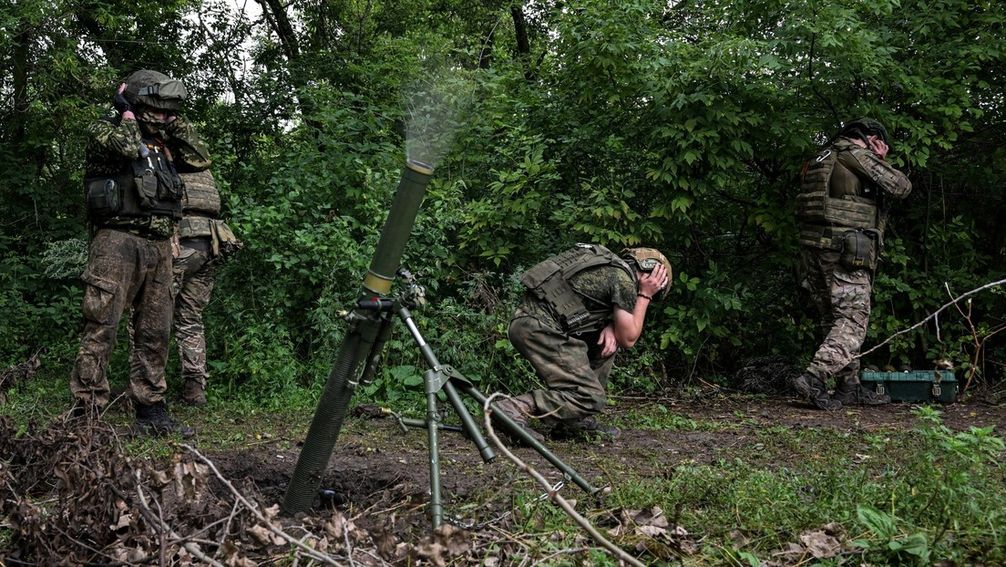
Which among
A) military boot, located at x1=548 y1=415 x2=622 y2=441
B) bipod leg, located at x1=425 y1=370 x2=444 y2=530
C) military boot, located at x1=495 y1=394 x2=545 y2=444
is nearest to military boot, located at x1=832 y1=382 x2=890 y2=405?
military boot, located at x1=548 y1=415 x2=622 y2=441

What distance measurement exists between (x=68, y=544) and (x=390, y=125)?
611 cm

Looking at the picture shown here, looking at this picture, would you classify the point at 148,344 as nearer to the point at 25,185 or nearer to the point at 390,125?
the point at 390,125

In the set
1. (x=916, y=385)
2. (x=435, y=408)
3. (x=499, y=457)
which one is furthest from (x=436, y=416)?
(x=916, y=385)

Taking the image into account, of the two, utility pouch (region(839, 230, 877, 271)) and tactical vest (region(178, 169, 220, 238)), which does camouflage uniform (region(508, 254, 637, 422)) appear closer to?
tactical vest (region(178, 169, 220, 238))

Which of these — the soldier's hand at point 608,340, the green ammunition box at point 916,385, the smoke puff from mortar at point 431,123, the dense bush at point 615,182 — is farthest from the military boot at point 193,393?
the green ammunition box at point 916,385

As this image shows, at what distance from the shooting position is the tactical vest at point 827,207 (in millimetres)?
7051

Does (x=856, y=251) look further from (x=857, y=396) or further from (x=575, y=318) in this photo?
(x=575, y=318)

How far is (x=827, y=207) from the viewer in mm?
7062

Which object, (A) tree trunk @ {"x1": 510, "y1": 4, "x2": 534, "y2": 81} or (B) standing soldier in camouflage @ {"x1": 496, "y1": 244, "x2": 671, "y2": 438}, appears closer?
(B) standing soldier in camouflage @ {"x1": 496, "y1": 244, "x2": 671, "y2": 438}

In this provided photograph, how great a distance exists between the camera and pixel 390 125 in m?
8.48

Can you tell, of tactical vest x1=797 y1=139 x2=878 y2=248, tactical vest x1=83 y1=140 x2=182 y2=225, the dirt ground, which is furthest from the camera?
tactical vest x1=797 y1=139 x2=878 y2=248

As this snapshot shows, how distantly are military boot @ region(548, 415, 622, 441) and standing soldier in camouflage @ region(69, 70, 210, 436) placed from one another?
2.25m

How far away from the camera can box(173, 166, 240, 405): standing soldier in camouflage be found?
6.43 meters

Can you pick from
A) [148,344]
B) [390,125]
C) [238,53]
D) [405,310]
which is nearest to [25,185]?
[238,53]
